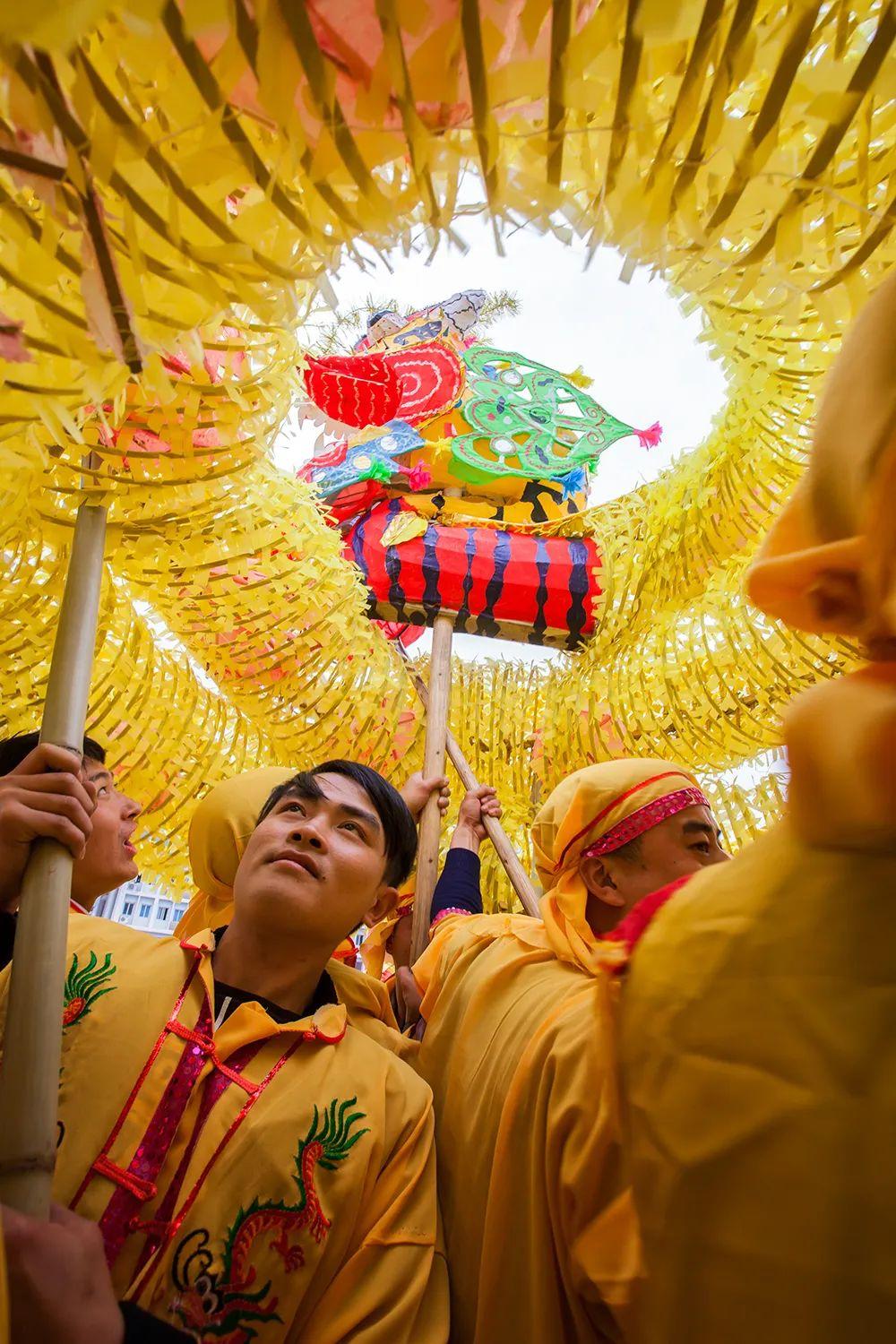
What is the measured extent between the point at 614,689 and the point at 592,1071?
1.31 metres

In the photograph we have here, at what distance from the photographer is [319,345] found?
237 centimetres

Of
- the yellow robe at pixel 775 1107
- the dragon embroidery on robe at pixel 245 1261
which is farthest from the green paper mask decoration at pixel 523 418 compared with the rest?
the yellow robe at pixel 775 1107

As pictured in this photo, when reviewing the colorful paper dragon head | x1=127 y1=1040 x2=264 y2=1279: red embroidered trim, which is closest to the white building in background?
the colorful paper dragon head

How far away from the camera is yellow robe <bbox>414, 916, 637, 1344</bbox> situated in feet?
2.26

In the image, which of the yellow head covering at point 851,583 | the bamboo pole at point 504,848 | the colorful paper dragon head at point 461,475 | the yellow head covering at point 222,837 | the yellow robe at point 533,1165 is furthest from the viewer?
the colorful paper dragon head at point 461,475

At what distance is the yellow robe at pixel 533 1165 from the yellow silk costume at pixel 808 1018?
0.10 metres

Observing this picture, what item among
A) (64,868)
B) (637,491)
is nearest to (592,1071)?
(64,868)

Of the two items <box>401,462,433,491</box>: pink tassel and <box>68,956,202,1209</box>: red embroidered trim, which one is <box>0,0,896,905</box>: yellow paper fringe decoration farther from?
<box>401,462,433,491</box>: pink tassel

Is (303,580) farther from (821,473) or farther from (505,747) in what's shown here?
(821,473)

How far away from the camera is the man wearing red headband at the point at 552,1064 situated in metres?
0.69

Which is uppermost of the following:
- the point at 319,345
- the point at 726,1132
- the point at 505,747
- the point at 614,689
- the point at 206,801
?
the point at 319,345

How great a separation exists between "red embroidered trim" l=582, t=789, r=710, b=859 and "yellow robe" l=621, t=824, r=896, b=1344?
79cm

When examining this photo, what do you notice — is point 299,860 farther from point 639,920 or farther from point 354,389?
point 354,389

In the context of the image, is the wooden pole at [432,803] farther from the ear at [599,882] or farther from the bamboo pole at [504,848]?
the ear at [599,882]
